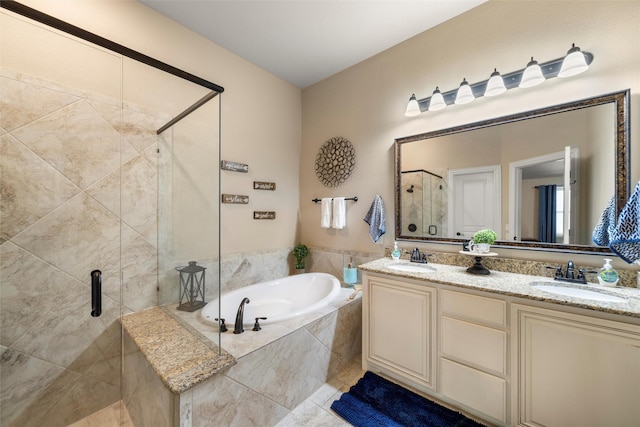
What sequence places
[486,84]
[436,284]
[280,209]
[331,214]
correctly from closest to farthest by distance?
1. [436,284]
2. [486,84]
3. [331,214]
4. [280,209]

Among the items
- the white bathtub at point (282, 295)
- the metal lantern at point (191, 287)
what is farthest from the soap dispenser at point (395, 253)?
the metal lantern at point (191, 287)

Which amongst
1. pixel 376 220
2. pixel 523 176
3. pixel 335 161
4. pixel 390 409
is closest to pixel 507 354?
pixel 390 409

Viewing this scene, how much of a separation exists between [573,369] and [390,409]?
104cm

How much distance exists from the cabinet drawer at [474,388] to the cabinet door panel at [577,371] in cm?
10

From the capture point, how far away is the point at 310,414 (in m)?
1.61

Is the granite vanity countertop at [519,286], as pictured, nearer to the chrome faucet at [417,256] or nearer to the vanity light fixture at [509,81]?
the chrome faucet at [417,256]

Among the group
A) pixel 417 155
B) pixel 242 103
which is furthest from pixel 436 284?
pixel 242 103

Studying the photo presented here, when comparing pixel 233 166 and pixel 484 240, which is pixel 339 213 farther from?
pixel 484 240

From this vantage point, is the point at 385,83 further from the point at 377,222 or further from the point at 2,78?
the point at 2,78

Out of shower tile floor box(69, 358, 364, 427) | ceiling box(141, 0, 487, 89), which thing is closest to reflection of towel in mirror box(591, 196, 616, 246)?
ceiling box(141, 0, 487, 89)

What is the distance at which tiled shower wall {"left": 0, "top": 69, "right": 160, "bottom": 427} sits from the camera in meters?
1.41

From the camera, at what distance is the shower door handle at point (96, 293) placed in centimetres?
157

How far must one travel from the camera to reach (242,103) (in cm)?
268

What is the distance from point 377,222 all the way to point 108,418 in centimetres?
255
